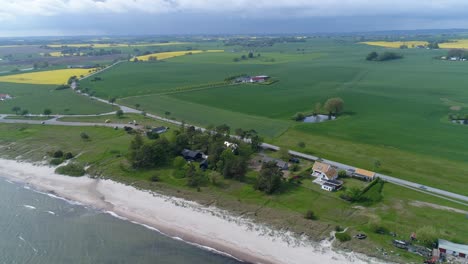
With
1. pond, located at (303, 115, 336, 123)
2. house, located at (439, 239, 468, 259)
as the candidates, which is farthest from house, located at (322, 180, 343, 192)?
pond, located at (303, 115, 336, 123)

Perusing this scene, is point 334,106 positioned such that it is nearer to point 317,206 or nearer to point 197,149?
point 197,149

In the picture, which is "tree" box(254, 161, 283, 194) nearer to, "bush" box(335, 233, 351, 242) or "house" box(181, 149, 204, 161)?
"bush" box(335, 233, 351, 242)

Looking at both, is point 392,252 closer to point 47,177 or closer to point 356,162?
point 356,162

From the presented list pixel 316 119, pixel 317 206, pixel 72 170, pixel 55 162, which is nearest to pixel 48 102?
pixel 55 162

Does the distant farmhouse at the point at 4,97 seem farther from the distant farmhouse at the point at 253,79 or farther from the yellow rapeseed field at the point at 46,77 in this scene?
the distant farmhouse at the point at 253,79

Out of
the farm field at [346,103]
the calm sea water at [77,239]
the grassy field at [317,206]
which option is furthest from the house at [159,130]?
the calm sea water at [77,239]

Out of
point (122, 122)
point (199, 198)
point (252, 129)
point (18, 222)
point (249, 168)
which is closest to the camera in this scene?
point (18, 222)

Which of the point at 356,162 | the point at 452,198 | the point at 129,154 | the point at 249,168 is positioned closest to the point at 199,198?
the point at 249,168
